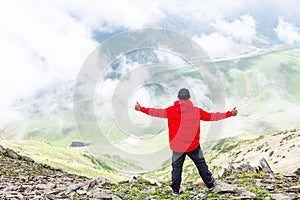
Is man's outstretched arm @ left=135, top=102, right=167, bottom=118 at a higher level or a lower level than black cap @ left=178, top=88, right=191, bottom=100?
lower

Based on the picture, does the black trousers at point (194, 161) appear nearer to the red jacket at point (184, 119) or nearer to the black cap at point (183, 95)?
the red jacket at point (184, 119)

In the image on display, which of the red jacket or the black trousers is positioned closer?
the red jacket

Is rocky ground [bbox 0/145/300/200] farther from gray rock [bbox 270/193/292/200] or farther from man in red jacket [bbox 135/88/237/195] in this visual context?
man in red jacket [bbox 135/88/237/195]

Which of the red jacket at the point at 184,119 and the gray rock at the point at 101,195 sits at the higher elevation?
the red jacket at the point at 184,119

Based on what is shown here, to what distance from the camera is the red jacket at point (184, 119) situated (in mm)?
14000

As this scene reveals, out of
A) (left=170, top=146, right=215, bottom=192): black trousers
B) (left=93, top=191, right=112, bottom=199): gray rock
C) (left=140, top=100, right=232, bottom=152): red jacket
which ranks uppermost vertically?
(left=140, top=100, right=232, bottom=152): red jacket

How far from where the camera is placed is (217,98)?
53.0 ft

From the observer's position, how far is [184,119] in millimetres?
13992

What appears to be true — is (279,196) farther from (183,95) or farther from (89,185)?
(89,185)

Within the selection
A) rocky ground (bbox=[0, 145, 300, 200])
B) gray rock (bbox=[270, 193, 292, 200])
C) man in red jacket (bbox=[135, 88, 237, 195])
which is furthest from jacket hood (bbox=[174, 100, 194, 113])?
gray rock (bbox=[270, 193, 292, 200])

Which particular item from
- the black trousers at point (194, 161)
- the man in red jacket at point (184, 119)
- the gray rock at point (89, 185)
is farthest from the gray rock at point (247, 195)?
the gray rock at point (89, 185)

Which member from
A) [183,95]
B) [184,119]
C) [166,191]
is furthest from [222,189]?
[183,95]

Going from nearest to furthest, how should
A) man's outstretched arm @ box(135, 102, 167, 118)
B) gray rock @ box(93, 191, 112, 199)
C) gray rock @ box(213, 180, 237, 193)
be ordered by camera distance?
man's outstretched arm @ box(135, 102, 167, 118)
gray rock @ box(213, 180, 237, 193)
gray rock @ box(93, 191, 112, 199)

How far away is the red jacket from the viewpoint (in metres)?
14.0
